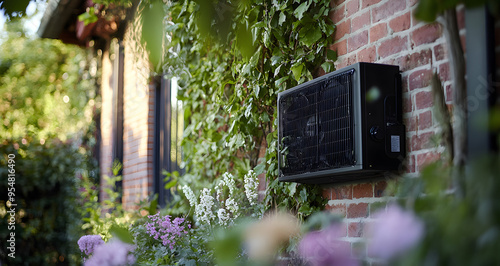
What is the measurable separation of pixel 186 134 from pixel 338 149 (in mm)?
1907

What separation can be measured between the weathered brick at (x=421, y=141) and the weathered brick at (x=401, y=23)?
1.47 ft

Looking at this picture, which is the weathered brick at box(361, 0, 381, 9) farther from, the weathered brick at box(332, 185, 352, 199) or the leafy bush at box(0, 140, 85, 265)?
the leafy bush at box(0, 140, 85, 265)

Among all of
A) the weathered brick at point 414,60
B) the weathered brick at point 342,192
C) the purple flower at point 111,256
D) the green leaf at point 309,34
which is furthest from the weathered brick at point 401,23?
the purple flower at point 111,256

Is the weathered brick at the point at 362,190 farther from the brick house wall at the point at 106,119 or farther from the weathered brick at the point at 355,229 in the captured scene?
the brick house wall at the point at 106,119

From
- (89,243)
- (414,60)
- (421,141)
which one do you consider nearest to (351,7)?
(414,60)

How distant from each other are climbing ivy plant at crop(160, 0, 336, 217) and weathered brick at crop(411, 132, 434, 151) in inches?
26.8

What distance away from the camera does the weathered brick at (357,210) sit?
8.20 feet

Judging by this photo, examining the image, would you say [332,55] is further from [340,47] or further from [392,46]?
[392,46]

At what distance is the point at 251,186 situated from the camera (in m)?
3.17

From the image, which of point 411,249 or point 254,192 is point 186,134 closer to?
point 254,192

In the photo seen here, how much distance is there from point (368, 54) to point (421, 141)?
53 cm

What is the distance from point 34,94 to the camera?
10.6 m

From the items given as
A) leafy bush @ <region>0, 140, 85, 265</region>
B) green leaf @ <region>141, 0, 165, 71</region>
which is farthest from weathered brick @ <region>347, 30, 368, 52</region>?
A: leafy bush @ <region>0, 140, 85, 265</region>

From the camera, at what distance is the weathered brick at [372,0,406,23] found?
7.68 feet
